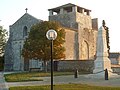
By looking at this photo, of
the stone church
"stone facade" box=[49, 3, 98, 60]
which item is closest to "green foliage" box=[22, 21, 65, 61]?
"stone facade" box=[49, 3, 98, 60]

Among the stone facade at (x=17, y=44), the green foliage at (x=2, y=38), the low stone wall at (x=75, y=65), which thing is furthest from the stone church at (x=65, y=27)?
the low stone wall at (x=75, y=65)

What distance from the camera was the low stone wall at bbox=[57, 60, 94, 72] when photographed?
4641 centimetres

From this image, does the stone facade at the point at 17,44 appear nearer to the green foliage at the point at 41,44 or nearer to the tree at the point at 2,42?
the tree at the point at 2,42

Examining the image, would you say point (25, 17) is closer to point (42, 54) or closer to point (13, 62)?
point (13, 62)

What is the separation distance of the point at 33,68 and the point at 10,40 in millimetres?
13095

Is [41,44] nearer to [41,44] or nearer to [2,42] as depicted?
[41,44]

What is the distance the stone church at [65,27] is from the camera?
57875 millimetres

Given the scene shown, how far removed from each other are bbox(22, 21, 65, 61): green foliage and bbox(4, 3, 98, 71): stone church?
43.5 feet

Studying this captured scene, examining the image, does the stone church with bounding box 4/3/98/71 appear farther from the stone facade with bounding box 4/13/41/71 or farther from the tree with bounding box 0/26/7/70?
the tree with bounding box 0/26/7/70

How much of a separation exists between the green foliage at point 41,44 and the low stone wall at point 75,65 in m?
4.65

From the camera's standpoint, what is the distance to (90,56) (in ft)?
198

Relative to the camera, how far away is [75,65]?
4744cm

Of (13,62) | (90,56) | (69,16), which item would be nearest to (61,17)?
(69,16)

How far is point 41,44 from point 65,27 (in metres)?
15.9
